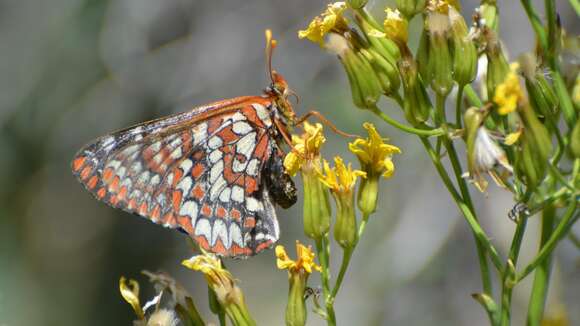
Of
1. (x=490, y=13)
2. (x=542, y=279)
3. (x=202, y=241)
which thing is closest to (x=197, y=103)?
(x=202, y=241)

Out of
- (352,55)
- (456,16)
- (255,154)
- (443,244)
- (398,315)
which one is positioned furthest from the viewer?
(398,315)

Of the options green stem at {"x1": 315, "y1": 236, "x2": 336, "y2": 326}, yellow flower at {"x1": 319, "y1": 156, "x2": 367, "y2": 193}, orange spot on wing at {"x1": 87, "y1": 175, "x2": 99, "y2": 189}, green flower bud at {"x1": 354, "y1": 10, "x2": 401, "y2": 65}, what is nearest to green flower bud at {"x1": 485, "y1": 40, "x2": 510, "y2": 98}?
green flower bud at {"x1": 354, "y1": 10, "x2": 401, "y2": 65}

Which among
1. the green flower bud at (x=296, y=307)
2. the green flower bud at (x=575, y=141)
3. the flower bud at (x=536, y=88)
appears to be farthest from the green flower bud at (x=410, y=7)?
the green flower bud at (x=296, y=307)

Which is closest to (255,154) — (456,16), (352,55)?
(352,55)

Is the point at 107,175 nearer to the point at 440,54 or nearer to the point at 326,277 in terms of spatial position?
the point at 326,277

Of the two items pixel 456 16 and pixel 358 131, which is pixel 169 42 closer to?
→ pixel 358 131

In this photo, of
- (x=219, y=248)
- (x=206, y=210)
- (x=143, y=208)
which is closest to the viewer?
(x=219, y=248)
